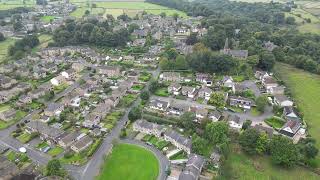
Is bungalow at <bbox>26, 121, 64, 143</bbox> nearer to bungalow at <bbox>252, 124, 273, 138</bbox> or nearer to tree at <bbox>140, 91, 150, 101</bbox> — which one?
tree at <bbox>140, 91, 150, 101</bbox>

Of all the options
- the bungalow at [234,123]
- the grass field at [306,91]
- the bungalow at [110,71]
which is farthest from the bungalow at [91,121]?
the grass field at [306,91]

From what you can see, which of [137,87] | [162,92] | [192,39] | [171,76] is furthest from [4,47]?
[162,92]

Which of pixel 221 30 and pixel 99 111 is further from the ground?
pixel 221 30

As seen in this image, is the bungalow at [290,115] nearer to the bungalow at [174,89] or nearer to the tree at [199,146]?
the tree at [199,146]

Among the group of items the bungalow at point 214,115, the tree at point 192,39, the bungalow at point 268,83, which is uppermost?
the tree at point 192,39

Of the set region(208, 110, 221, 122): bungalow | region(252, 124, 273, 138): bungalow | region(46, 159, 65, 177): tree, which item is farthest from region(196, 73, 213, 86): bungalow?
region(46, 159, 65, 177): tree

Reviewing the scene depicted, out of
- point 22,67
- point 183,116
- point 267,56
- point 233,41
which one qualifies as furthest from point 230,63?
point 22,67

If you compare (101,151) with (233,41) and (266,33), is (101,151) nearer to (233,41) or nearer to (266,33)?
(233,41)
